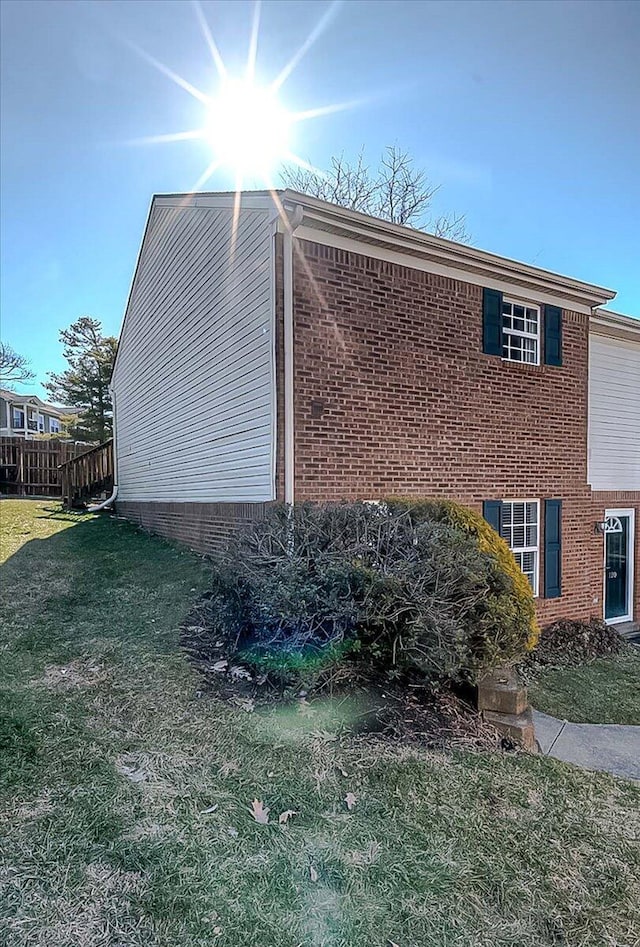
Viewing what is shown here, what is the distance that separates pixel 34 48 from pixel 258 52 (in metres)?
3.03

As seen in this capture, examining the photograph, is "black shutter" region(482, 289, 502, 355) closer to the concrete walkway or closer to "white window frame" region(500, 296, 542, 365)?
"white window frame" region(500, 296, 542, 365)

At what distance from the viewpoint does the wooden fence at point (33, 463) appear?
19516 mm

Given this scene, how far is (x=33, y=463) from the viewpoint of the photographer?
64.2 ft

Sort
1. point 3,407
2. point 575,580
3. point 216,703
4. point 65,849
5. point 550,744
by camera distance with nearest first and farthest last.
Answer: point 65,849 → point 216,703 → point 550,744 → point 575,580 → point 3,407

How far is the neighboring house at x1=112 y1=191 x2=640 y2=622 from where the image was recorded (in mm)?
6543

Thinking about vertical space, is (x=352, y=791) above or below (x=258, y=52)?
below

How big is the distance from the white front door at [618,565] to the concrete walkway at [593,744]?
224 inches

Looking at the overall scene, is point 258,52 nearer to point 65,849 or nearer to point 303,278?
point 303,278

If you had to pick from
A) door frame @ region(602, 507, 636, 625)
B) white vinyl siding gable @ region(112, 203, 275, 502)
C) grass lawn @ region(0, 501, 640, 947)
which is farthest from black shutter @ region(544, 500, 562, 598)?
grass lawn @ region(0, 501, 640, 947)

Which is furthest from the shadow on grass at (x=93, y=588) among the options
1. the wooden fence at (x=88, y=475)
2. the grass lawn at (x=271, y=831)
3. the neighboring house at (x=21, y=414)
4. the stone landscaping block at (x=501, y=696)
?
the neighboring house at (x=21, y=414)

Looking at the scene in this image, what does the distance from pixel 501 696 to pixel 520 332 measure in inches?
251

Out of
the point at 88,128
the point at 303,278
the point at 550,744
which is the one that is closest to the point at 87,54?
the point at 88,128

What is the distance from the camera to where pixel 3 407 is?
113 feet

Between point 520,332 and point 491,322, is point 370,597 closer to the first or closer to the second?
point 491,322
